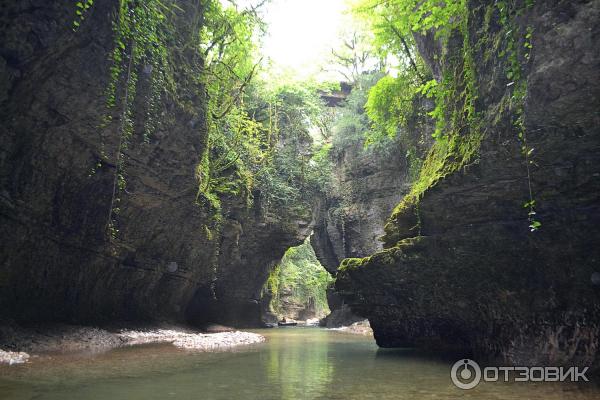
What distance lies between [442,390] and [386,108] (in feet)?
34.9

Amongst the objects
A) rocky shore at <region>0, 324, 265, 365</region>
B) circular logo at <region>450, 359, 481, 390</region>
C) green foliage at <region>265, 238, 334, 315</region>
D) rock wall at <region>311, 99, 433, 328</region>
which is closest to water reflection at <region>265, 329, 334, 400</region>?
circular logo at <region>450, 359, 481, 390</region>

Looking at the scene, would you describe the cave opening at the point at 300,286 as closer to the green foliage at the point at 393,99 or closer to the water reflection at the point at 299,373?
the green foliage at the point at 393,99

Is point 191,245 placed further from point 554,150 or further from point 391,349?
point 554,150

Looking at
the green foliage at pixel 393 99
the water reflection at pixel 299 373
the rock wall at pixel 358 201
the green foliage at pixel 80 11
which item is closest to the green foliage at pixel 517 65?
the water reflection at pixel 299 373

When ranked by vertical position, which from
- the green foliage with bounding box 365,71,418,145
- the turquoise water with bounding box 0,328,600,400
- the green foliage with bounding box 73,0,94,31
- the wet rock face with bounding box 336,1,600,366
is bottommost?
the turquoise water with bounding box 0,328,600,400

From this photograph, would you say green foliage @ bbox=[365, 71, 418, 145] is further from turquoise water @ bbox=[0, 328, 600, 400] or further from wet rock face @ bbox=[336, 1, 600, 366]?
turquoise water @ bbox=[0, 328, 600, 400]

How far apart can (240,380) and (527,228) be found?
18.4 ft

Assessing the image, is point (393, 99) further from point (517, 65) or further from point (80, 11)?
point (80, 11)

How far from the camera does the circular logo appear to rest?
5847 millimetres

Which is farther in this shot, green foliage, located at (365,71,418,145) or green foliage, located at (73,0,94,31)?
green foliage, located at (365,71,418,145)

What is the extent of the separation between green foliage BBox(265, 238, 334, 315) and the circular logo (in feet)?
86.1

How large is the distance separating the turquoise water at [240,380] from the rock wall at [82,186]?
2.87 metres

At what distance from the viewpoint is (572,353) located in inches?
267

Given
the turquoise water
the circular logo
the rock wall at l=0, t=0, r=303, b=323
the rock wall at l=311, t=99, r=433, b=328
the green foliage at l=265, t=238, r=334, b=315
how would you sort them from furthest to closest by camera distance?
1. the green foliage at l=265, t=238, r=334, b=315
2. the rock wall at l=311, t=99, r=433, b=328
3. the rock wall at l=0, t=0, r=303, b=323
4. the circular logo
5. the turquoise water
